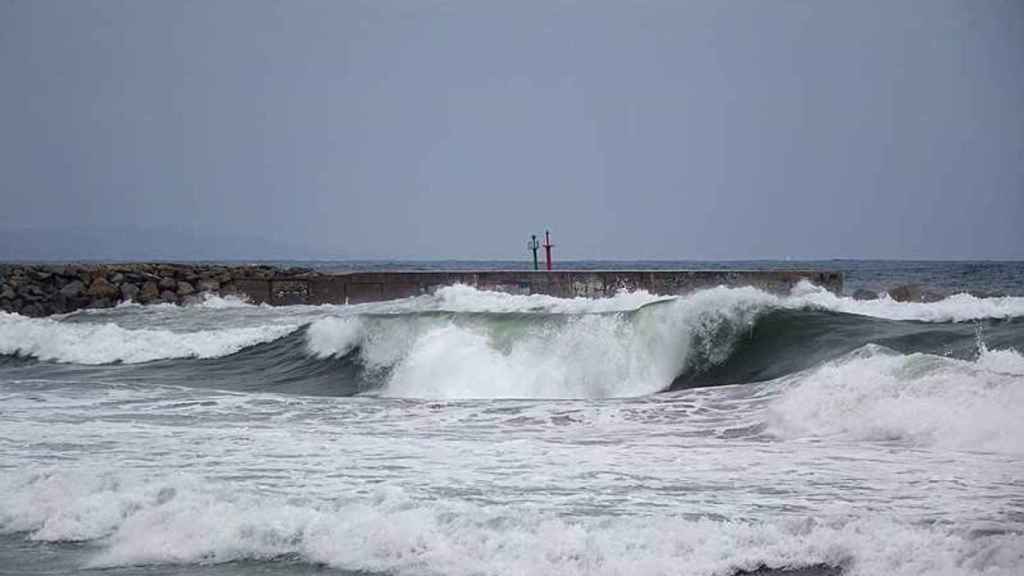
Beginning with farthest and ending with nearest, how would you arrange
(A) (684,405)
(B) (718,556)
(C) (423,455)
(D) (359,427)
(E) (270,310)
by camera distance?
1. (E) (270,310)
2. (A) (684,405)
3. (D) (359,427)
4. (C) (423,455)
5. (B) (718,556)

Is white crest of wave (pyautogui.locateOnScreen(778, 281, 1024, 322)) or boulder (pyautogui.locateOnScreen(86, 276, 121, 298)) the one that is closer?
white crest of wave (pyautogui.locateOnScreen(778, 281, 1024, 322))

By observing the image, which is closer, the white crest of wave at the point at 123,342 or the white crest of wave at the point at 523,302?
the white crest of wave at the point at 523,302

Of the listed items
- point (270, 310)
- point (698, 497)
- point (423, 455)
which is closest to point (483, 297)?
point (270, 310)

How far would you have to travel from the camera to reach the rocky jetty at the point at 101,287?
26.8m

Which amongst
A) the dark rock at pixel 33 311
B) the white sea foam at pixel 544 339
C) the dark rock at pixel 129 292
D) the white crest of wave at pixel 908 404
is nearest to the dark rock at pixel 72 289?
the dark rock at pixel 33 311

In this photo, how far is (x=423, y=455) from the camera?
7410mm

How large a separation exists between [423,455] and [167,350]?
470 inches

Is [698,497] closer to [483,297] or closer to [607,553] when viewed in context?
[607,553]

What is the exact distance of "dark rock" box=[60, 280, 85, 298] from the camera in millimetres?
27297

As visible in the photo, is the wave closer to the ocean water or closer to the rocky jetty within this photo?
the ocean water

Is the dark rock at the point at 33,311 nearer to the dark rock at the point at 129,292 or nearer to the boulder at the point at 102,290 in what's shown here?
the boulder at the point at 102,290

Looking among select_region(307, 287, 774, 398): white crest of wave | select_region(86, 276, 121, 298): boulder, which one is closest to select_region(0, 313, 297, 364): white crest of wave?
select_region(307, 287, 774, 398): white crest of wave

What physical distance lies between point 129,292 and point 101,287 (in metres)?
0.80

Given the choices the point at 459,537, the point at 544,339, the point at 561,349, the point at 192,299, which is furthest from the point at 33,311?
the point at 459,537
